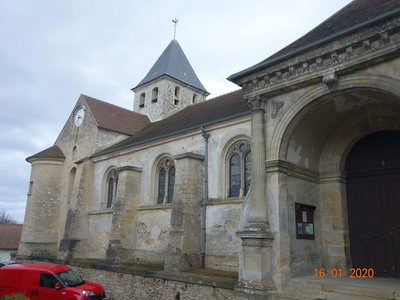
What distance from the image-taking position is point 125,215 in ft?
54.2

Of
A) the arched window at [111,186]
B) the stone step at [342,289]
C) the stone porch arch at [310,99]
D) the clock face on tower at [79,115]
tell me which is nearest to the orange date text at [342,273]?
the stone step at [342,289]

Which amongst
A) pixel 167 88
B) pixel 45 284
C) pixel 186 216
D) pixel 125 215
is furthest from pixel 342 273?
pixel 167 88

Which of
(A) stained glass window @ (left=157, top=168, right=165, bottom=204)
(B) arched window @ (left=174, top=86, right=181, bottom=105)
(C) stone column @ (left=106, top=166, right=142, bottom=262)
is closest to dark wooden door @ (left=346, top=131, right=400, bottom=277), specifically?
(A) stained glass window @ (left=157, top=168, right=165, bottom=204)

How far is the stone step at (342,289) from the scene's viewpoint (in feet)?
21.9

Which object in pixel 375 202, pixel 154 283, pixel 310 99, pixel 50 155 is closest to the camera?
pixel 310 99

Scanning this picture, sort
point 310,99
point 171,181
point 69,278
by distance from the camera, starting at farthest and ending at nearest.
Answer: point 171,181, point 69,278, point 310,99

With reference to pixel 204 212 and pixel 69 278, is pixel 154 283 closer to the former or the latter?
pixel 69 278

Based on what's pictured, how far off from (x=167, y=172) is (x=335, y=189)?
28.1ft

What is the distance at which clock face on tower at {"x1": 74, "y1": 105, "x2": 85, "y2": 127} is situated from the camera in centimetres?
2285

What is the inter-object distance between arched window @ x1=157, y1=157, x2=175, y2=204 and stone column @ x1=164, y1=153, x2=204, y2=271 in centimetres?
217

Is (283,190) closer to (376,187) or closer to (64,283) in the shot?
(376,187)

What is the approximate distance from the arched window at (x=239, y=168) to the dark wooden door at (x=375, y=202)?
14.0 feet

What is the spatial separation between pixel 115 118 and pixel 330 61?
17.7 meters

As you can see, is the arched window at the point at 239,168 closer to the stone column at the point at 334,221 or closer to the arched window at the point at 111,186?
the stone column at the point at 334,221
